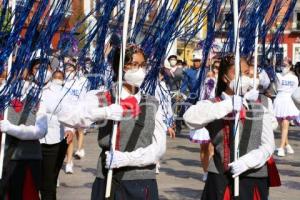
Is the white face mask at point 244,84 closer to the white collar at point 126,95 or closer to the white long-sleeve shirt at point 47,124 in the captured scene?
the white collar at point 126,95

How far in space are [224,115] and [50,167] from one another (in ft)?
8.73

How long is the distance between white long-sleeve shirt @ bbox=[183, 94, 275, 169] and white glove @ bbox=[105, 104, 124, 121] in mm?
486

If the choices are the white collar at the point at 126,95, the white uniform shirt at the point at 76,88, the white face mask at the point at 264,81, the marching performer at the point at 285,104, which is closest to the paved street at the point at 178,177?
the marching performer at the point at 285,104

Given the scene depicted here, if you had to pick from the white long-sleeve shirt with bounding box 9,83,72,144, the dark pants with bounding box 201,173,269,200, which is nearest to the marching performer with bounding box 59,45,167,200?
the dark pants with bounding box 201,173,269,200

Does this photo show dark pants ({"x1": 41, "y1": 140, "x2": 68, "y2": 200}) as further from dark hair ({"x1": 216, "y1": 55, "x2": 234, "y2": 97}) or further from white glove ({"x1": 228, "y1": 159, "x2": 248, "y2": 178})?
white glove ({"x1": 228, "y1": 159, "x2": 248, "y2": 178})

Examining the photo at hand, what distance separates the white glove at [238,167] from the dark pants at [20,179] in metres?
1.70

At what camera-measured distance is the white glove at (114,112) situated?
4.37m

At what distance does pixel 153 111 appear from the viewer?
4566 millimetres

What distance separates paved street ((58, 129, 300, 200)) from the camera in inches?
320

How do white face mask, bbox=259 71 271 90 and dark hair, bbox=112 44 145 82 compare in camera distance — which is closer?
dark hair, bbox=112 44 145 82

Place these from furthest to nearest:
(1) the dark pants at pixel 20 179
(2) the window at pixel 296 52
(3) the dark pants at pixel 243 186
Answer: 1. (2) the window at pixel 296 52
2. (1) the dark pants at pixel 20 179
3. (3) the dark pants at pixel 243 186

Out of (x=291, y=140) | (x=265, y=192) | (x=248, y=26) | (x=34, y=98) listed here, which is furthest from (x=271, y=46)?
(x=291, y=140)

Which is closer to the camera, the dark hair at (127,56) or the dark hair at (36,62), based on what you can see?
the dark hair at (127,56)

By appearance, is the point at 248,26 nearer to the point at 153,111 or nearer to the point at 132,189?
the point at 153,111
